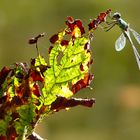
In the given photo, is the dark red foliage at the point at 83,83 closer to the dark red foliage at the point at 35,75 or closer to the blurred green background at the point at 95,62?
the dark red foliage at the point at 35,75

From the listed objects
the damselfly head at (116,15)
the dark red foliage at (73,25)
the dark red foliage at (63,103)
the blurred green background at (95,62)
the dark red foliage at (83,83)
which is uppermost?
the blurred green background at (95,62)

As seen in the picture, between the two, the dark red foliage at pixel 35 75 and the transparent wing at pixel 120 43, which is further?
the transparent wing at pixel 120 43

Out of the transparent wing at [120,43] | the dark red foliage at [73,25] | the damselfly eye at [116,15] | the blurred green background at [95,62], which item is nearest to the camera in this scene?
the dark red foliage at [73,25]

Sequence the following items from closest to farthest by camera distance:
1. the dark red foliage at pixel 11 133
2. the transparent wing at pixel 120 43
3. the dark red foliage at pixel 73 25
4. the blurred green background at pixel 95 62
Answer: the dark red foliage at pixel 11 133
the dark red foliage at pixel 73 25
the transparent wing at pixel 120 43
the blurred green background at pixel 95 62

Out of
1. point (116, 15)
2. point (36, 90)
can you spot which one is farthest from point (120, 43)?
point (36, 90)

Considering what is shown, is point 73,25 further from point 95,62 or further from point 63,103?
point 95,62

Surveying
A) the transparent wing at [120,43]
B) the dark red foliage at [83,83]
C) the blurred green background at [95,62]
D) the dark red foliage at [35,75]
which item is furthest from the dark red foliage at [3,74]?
the blurred green background at [95,62]

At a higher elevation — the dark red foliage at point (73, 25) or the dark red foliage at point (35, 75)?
the dark red foliage at point (73, 25)

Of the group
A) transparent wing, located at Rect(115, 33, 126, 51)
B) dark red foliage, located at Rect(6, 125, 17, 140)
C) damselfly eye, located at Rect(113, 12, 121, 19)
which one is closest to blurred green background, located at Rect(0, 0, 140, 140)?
transparent wing, located at Rect(115, 33, 126, 51)
